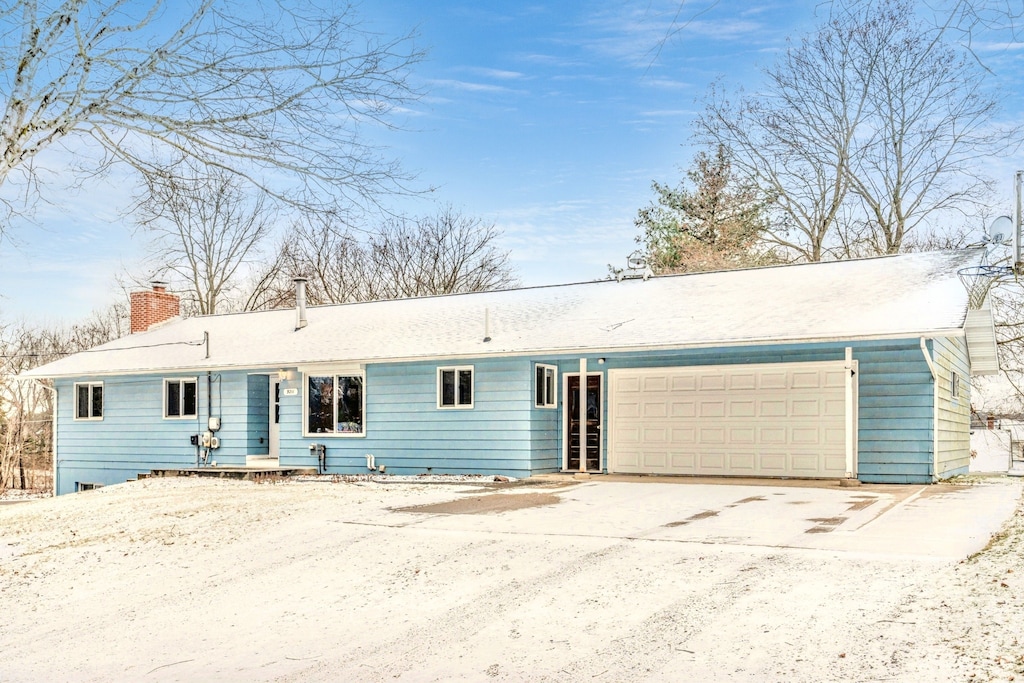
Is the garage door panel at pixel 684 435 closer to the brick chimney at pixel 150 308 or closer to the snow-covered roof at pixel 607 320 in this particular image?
the snow-covered roof at pixel 607 320

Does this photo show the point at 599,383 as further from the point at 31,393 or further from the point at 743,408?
the point at 31,393

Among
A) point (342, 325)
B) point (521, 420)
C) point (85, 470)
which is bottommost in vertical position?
point (85, 470)

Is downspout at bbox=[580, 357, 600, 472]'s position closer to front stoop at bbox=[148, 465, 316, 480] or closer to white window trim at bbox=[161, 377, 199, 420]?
front stoop at bbox=[148, 465, 316, 480]

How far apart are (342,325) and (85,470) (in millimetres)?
7862

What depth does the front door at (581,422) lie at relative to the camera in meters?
18.3

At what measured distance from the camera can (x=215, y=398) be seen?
21578mm

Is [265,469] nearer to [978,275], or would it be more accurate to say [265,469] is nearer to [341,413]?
[341,413]

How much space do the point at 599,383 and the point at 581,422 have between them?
0.86 meters

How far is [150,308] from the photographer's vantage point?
2756 centimetres

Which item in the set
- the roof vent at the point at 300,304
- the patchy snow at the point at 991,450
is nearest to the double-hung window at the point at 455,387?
the roof vent at the point at 300,304

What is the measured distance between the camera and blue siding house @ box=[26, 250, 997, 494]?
50.9 ft

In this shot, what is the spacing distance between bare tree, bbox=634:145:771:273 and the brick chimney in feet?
52.6

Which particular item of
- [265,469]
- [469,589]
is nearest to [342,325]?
[265,469]

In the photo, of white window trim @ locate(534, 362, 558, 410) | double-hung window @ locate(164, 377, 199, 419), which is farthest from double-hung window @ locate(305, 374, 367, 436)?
white window trim @ locate(534, 362, 558, 410)
